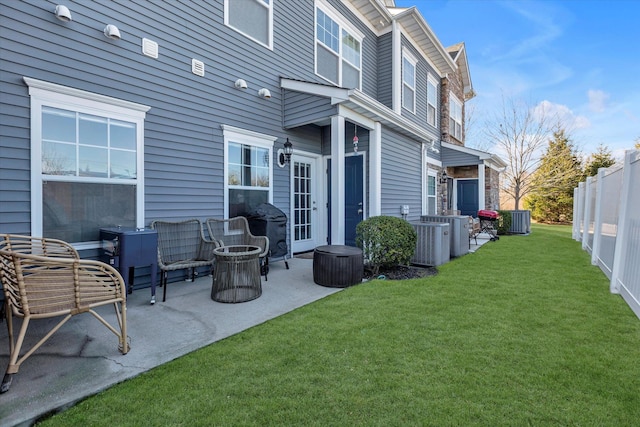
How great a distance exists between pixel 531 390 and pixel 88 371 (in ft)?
9.71

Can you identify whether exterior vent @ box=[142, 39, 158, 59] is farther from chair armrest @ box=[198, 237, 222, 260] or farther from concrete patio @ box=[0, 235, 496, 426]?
concrete patio @ box=[0, 235, 496, 426]

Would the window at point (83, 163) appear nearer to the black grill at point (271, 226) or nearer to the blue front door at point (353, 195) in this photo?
the black grill at point (271, 226)

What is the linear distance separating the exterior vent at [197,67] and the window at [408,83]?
6.23 m

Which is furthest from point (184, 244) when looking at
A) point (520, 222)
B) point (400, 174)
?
point (520, 222)

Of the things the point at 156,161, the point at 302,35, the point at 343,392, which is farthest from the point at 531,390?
the point at 302,35

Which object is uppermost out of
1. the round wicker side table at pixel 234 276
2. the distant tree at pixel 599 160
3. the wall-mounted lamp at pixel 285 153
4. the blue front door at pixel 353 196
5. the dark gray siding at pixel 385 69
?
the dark gray siding at pixel 385 69

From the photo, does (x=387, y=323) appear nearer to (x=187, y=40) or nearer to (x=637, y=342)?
(x=637, y=342)

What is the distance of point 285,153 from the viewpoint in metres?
6.05

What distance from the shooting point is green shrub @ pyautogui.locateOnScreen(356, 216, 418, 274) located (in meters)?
5.11

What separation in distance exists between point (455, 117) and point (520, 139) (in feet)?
24.8

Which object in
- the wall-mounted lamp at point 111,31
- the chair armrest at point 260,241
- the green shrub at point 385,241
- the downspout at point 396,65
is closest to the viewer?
the wall-mounted lamp at point 111,31

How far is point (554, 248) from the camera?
8117 mm

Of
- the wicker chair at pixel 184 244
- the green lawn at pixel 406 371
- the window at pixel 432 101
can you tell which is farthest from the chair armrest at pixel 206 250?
the window at pixel 432 101

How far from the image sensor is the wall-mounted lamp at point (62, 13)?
3.39 m
